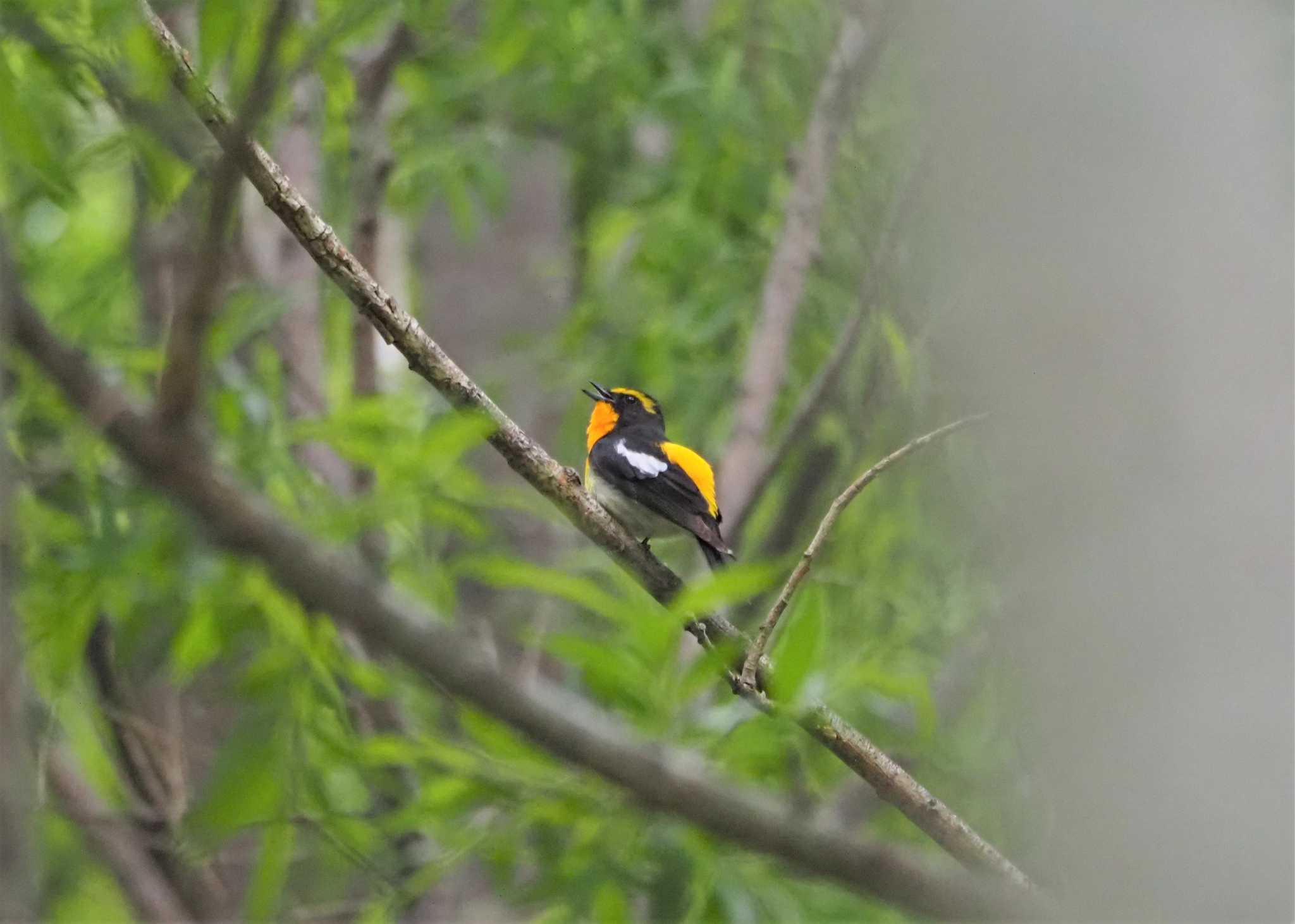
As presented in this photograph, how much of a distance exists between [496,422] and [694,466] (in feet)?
6.75

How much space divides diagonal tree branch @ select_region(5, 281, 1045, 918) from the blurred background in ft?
0.59

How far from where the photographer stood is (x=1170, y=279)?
144 centimetres

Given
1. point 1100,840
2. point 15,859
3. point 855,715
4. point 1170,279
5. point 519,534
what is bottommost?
point 15,859

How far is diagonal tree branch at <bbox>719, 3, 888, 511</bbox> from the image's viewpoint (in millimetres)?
4926

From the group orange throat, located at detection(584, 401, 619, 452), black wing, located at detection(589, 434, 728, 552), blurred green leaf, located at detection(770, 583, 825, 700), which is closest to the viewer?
blurred green leaf, located at detection(770, 583, 825, 700)

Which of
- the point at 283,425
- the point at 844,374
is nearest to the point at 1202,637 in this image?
the point at 283,425

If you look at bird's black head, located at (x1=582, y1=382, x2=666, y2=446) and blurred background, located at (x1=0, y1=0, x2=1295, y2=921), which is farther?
bird's black head, located at (x1=582, y1=382, x2=666, y2=446)

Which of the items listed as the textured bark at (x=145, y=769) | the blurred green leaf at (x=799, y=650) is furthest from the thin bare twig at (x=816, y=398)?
the textured bark at (x=145, y=769)

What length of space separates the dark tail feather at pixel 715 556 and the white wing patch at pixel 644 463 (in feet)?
0.86

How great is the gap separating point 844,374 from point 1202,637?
146 inches

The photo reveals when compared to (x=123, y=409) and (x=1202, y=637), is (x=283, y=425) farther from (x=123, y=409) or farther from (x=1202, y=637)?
(x=1202, y=637)

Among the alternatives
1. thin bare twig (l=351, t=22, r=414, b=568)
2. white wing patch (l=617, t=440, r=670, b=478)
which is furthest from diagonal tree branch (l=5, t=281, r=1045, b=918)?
thin bare twig (l=351, t=22, r=414, b=568)

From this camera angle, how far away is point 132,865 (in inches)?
202

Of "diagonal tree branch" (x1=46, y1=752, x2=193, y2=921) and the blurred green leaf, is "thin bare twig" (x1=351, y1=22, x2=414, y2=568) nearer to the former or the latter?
"diagonal tree branch" (x1=46, y1=752, x2=193, y2=921)
